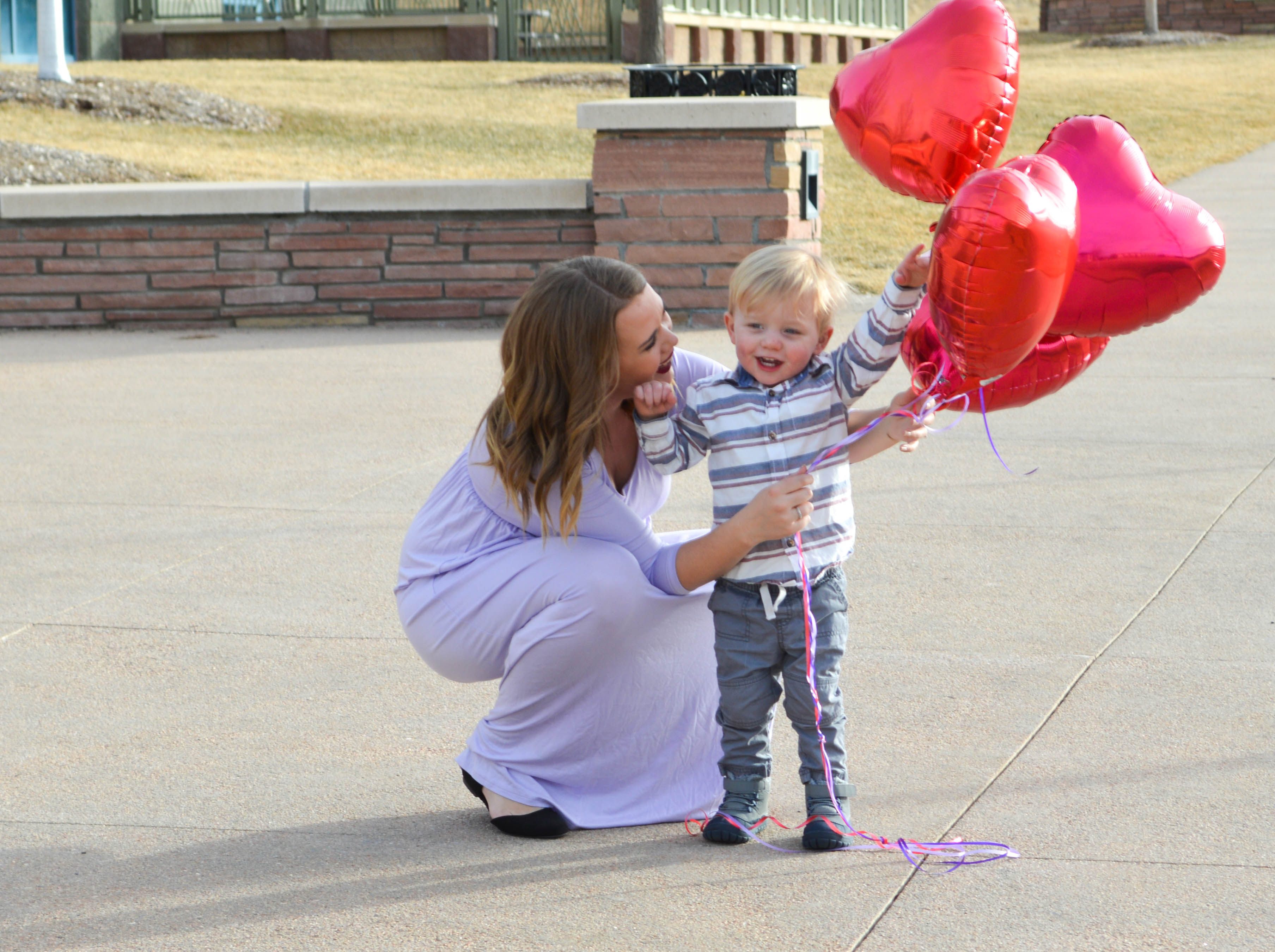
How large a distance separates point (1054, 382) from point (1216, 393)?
4.45 m

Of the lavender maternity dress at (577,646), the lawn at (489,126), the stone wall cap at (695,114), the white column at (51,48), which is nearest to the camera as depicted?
the lavender maternity dress at (577,646)

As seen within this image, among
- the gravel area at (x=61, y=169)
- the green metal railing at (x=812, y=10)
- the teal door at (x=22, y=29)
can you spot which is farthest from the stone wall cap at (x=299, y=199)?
the teal door at (x=22, y=29)

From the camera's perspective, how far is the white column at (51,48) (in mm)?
16266

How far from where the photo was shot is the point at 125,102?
15.5 meters

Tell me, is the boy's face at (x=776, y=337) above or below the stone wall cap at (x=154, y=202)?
below

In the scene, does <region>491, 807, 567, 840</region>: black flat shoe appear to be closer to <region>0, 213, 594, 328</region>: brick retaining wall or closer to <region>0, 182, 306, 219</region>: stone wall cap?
<region>0, 213, 594, 328</region>: brick retaining wall

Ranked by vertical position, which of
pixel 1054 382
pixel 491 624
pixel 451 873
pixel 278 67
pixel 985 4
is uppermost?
pixel 278 67

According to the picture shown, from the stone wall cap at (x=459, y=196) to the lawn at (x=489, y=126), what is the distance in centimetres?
246

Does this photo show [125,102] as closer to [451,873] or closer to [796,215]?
→ [796,215]

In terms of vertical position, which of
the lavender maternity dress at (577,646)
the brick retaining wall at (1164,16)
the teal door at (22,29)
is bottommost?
the lavender maternity dress at (577,646)

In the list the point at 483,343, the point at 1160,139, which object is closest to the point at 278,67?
the point at 1160,139

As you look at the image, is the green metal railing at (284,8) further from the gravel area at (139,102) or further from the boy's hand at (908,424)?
the boy's hand at (908,424)

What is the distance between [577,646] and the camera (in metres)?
3.07

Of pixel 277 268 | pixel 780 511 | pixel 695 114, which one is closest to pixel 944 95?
pixel 780 511
